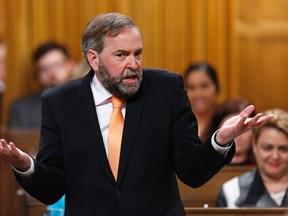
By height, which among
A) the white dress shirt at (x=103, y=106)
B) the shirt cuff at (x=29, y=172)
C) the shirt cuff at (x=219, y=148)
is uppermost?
the white dress shirt at (x=103, y=106)

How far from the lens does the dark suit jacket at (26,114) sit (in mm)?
6621

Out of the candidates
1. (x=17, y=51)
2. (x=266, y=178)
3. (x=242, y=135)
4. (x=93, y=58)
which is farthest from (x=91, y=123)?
(x=17, y=51)

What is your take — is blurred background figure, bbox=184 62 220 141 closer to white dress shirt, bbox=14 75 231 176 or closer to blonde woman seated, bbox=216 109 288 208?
blonde woman seated, bbox=216 109 288 208

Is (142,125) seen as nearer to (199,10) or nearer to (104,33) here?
(104,33)

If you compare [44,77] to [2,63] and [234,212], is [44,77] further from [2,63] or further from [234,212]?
[234,212]

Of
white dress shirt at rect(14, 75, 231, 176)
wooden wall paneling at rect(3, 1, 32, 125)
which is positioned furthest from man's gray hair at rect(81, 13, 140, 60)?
wooden wall paneling at rect(3, 1, 32, 125)

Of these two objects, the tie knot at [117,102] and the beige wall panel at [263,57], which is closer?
the tie knot at [117,102]

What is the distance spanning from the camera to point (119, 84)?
2.85m

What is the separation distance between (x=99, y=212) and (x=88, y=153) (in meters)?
0.19

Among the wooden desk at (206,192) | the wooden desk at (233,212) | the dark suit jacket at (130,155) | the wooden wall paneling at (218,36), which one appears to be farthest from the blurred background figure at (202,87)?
the dark suit jacket at (130,155)

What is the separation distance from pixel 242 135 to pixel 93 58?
2272 mm

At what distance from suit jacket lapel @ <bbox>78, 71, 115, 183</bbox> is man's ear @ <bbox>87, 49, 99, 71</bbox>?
0.21 ft

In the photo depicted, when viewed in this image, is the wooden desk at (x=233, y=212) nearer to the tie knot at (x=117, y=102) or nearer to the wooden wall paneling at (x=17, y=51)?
the tie knot at (x=117, y=102)

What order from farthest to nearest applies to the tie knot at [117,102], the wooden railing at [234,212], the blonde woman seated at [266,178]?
the blonde woman seated at [266,178] → the wooden railing at [234,212] → the tie knot at [117,102]
